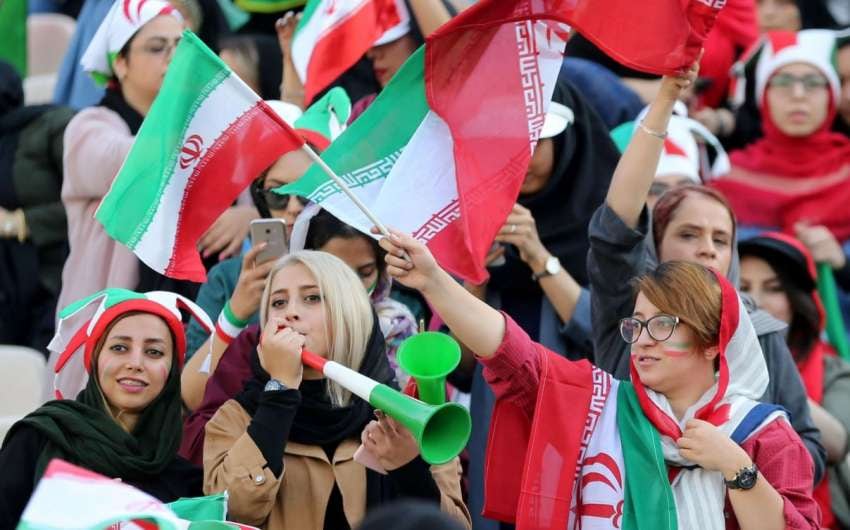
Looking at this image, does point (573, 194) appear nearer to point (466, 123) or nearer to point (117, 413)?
point (466, 123)

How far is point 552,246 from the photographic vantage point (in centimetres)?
669

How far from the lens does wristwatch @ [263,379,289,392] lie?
5.36m

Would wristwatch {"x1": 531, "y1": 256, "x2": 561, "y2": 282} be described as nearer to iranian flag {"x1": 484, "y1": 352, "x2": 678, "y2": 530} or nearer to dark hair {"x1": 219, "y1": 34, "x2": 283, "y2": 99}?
iranian flag {"x1": 484, "y1": 352, "x2": 678, "y2": 530}

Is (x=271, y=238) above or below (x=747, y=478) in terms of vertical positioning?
below

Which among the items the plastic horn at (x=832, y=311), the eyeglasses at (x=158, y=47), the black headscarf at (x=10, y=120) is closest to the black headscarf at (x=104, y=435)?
the eyeglasses at (x=158, y=47)

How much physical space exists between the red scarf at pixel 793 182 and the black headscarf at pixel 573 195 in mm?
1744

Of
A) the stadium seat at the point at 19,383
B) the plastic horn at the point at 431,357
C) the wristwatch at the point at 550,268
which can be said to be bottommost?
the stadium seat at the point at 19,383

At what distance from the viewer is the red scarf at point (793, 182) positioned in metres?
8.23

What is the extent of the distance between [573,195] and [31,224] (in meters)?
2.29

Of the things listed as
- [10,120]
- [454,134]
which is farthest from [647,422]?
[10,120]

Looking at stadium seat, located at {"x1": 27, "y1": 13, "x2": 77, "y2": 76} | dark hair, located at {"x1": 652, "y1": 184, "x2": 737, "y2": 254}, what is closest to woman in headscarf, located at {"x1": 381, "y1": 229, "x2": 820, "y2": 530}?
dark hair, located at {"x1": 652, "y1": 184, "x2": 737, "y2": 254}

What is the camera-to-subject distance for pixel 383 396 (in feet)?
16.4

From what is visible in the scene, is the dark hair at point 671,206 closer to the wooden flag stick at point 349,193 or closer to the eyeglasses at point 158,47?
the wooden flag stick at point 349,193

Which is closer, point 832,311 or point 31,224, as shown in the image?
point 31,224
